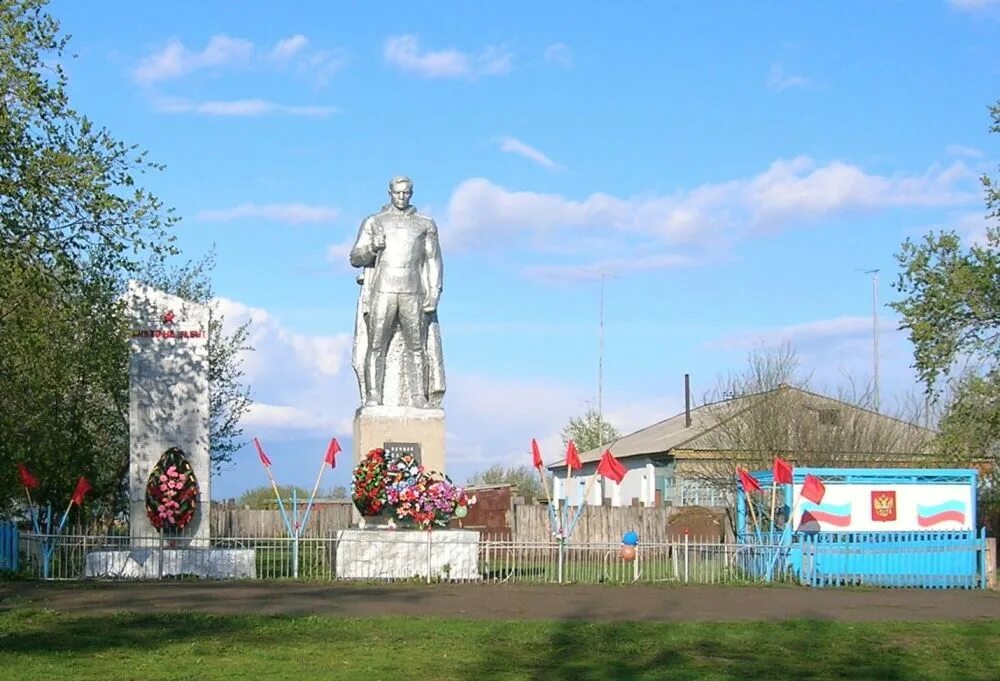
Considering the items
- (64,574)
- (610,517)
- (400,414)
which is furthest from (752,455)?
(64,574)

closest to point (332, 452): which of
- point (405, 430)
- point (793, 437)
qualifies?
point (405, 430)

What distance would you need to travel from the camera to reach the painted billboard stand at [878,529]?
24547 millimetres

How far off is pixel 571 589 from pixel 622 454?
108 feet

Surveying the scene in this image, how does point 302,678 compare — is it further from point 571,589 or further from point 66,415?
point 66,415

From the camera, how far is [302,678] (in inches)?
482

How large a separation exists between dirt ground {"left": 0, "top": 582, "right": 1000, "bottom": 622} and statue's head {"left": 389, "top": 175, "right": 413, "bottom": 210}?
725 cm

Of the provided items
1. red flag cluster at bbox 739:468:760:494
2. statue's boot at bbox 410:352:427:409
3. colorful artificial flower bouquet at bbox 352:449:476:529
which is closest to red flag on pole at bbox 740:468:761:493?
red flag cluster at bbox 739:468:760:494

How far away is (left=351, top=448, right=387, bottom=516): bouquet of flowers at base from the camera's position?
24.0 meters

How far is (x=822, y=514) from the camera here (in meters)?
25.7

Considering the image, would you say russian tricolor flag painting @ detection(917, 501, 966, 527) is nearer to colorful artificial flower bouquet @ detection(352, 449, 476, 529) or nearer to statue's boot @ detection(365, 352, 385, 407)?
colorful artificial flower bouquet @ detection(352, 449, 476, 529)

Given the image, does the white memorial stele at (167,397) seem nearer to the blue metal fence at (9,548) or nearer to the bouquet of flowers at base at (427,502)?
the blue metal fence at (9,548)

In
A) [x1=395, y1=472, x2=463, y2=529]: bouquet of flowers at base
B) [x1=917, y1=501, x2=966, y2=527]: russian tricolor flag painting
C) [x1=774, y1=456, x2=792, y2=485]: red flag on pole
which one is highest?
[x1=774, y1=456, x2=792, y2=485]: red flag on pole

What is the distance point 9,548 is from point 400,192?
9243 mm

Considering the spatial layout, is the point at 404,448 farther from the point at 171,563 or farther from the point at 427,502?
the point at 171,563
